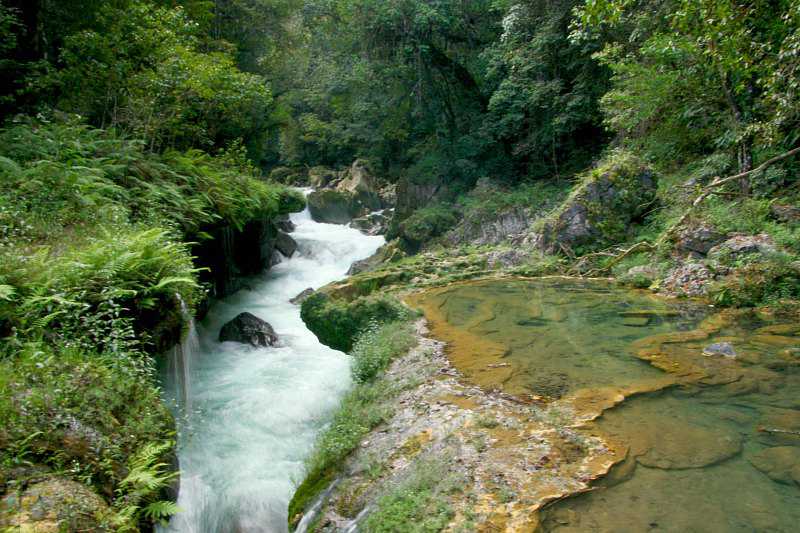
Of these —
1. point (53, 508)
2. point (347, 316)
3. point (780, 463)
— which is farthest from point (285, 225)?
point (780, 463)

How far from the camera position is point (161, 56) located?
35.2 ft

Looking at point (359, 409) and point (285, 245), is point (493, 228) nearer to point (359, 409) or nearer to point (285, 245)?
point (285, 245)

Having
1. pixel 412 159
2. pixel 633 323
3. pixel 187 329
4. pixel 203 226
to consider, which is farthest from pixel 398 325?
pixel 412 159

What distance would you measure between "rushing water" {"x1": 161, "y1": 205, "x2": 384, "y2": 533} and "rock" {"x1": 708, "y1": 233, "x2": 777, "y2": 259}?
7508 mm

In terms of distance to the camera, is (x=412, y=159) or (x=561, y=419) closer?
(x=561, y=419)

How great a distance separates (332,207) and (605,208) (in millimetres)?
14823

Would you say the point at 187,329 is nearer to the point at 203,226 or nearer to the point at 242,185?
the point at 203,226

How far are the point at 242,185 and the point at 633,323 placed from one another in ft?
29.2

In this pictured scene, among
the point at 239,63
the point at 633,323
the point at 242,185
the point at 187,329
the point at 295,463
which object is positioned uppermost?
the point at 239,63

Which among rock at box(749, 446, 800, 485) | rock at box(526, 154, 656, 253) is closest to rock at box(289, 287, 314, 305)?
rock at box(526, 154, 656, 253)

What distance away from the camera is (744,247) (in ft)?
30.6

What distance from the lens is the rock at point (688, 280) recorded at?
9453 millimetres

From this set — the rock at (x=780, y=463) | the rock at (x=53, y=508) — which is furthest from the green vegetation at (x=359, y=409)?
the rock at (x=780, y=463)

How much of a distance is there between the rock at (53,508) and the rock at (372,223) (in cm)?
1984
